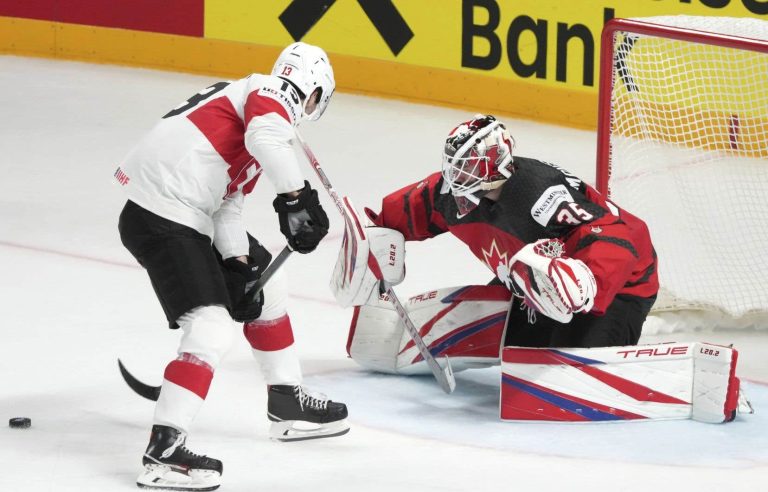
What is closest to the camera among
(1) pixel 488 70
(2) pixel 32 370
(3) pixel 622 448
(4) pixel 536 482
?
(4) pixel 536 482

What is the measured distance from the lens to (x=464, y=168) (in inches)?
170

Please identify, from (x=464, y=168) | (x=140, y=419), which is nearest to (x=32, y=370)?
(x=140, y=419)

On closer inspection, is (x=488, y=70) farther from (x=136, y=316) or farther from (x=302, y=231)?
(x=302, y=231)

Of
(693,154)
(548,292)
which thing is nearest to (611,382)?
(548,292)

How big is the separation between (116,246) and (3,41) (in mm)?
3903

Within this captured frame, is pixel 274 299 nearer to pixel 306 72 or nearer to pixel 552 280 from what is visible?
pixel 306 72

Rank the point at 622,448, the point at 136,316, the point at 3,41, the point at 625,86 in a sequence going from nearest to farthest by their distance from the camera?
1. the point at 622,448
2. the point at 136,316
3. the point at 625,86
4. the point at 3,41

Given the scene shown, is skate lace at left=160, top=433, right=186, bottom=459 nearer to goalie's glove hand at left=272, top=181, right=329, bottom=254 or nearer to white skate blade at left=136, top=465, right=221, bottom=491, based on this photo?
white skate blade at left=136, top=465, right=221, bottom=491

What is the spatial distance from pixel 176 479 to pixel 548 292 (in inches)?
43.3

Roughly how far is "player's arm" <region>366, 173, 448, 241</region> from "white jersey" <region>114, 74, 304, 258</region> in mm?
732

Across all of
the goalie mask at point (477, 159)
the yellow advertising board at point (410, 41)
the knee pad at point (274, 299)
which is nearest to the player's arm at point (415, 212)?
the goalie mask at point (477, 159)

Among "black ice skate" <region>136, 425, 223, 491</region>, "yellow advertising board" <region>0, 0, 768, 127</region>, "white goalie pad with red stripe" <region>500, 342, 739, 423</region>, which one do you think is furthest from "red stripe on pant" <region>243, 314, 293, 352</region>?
"yellow advertising board" <region>0, 0, 768, 127</region>

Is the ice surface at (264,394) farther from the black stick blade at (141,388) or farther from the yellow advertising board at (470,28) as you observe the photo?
the yellow advertising board at (470,28)

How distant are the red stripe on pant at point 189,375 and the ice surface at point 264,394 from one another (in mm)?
260
